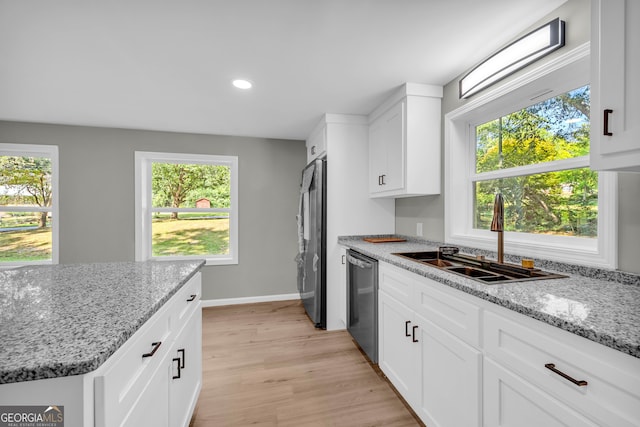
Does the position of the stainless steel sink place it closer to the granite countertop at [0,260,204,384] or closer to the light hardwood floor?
the light hardwood floor

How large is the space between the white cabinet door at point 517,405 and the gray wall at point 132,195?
9.80ft

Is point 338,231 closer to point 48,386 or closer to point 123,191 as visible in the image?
point 48,386

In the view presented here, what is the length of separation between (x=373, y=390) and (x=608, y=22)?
7.22ft

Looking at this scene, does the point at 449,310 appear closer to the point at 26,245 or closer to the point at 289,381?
the point at 289,381

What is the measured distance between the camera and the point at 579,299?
1.01 m

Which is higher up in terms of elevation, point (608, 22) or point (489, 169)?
point (608, 22)

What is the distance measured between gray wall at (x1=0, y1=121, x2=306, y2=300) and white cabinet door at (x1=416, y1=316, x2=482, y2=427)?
258 cm

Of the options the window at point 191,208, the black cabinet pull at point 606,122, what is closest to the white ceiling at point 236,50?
the black cabinet pull at point 606,122

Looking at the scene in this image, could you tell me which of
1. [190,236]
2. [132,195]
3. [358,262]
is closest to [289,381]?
[358,262]

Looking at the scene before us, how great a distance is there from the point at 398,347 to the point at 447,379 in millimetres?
469

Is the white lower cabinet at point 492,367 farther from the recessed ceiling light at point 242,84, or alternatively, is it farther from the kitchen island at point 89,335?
the recessed ceiling light at point 242,84

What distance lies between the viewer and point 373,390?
1921 mm

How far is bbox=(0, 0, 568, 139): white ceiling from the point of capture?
4.79 ft

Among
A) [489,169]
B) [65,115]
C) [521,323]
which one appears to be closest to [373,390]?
[521,323]
